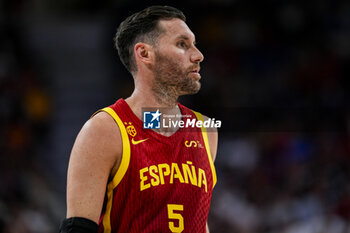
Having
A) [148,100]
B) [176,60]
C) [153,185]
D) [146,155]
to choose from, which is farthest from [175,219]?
[176,60]

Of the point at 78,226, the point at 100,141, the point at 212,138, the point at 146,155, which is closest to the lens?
the point at 78,226

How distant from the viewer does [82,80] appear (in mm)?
11719

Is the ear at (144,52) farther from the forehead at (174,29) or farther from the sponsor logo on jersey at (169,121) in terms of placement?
the sponsor logo on jersey at (169,121)

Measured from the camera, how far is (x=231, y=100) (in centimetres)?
946

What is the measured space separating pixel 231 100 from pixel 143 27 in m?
6.11

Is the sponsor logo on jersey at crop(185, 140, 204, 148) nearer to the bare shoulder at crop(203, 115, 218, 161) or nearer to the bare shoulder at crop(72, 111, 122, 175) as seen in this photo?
the bare shoulder at crop(203, 115, 218, 161)

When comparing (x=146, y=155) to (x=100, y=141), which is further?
(x=146, y=155)

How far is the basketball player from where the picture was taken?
10.0 ft

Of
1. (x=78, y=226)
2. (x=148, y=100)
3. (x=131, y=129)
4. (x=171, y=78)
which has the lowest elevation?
(x=78, y=226)

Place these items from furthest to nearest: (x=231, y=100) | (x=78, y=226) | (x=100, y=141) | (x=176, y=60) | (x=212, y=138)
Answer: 1. (x=231, y=100)
2. (x=212, y=138)
3. (x=176, y=60)
4. (x=100, y=141)
5. (x=78, y=226)

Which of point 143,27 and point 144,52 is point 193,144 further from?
Result: point 143,27

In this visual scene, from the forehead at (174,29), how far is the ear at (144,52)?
0.12 metres

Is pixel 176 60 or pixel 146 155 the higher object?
pixel 176 60

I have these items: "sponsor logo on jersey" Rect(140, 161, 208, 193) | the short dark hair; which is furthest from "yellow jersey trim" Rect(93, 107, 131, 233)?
the short dark hair
